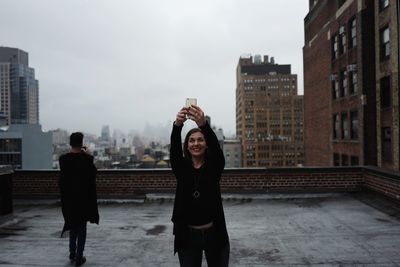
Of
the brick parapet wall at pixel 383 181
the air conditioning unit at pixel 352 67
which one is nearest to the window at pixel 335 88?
the air conditioning unit at pixel 352 67

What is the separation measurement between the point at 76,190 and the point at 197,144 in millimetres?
2529

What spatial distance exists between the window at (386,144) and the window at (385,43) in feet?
16.1

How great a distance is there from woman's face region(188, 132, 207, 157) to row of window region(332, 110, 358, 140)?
24.6 meters

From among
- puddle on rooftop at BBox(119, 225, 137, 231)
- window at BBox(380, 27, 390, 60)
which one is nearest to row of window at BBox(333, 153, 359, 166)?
window at BBox(380, 27, 390, 60)

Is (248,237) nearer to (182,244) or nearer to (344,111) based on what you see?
(182,244)

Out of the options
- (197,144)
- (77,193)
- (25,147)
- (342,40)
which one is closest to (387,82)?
(342,40)

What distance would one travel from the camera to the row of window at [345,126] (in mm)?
25000

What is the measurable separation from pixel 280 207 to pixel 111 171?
5.28 meters

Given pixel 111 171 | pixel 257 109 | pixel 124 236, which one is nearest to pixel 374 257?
pixel 124 236

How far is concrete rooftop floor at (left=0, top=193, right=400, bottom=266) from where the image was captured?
15.9ft

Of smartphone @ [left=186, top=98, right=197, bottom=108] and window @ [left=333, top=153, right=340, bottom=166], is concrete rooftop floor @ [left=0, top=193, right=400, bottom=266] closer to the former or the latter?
smartphone @ [left=186, top=98, right=197, bottom=108]

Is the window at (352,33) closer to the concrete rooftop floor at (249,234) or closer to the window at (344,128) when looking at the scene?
the window at (344,128)

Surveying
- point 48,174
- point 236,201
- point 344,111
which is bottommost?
point 236,201

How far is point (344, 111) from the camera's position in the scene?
26953 millimetres
